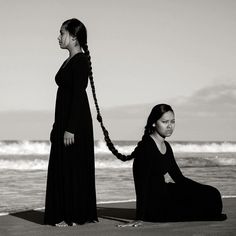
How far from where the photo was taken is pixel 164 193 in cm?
585

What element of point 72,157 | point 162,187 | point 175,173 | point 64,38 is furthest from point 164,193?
point 64,38

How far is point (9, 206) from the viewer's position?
8992 mm

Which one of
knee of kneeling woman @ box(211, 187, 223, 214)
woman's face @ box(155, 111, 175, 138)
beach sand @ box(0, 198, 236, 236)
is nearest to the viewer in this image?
beach sand @ box(0, 198, 236, 236)

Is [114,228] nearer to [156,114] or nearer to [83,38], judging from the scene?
[156,114]

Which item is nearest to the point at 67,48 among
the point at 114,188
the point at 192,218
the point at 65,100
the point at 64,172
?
the point at 65,100

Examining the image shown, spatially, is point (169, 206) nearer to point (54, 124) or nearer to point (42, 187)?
point (54, 124)

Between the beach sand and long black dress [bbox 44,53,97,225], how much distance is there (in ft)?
0.66

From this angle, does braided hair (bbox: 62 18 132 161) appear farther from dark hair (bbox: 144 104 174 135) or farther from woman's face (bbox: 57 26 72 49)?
dark hair (bbox: 144 104 174 135)

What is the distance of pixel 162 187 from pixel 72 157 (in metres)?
0.91

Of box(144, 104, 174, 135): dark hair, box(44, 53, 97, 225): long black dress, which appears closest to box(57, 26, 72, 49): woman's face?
box(44, 53, 97, 225): long black dress

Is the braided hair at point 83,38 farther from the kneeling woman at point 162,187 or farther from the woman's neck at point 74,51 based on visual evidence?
the kneeling woman at point 162,187

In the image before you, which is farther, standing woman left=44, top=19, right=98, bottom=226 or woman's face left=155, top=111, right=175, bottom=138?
standing woman left=44, top=19, right=98, bottom=226

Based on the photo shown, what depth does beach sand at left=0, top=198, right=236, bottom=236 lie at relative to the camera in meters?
5.23

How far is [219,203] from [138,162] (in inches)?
35.3
